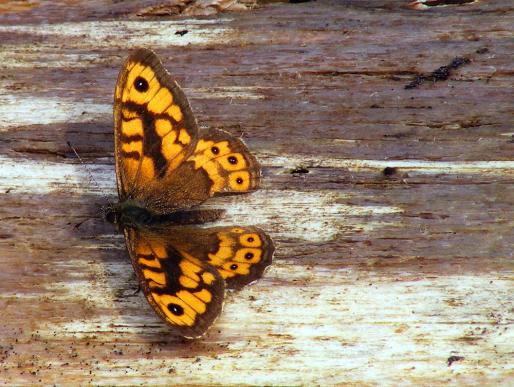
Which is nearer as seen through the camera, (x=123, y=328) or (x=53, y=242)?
(x=123, y=328)

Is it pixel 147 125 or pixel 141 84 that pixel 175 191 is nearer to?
pixel 147 125

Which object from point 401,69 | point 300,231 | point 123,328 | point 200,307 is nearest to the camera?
point 200,307

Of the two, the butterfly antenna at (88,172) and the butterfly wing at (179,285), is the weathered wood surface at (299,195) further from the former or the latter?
A: the butterfly wing at (179,285)

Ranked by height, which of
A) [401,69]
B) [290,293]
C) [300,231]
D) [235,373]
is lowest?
[235,373]

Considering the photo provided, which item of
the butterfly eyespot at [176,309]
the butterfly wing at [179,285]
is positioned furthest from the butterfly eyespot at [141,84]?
the butterfly eyespot at [176,309]

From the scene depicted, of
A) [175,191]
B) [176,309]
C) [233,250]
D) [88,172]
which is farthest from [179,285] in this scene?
[88,172]

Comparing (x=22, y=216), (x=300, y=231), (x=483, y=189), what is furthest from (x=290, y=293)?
(x=22, y=216)

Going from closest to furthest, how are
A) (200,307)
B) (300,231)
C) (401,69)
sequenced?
1. (200,307)
2. (300,231)
3. (401,69)

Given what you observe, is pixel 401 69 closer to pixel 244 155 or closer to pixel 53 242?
pixel 244 155

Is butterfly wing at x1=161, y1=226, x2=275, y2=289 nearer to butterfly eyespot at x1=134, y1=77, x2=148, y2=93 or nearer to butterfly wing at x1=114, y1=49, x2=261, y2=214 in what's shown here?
butterfly wing at x1=114, y1=49, x2=261, y2=214
